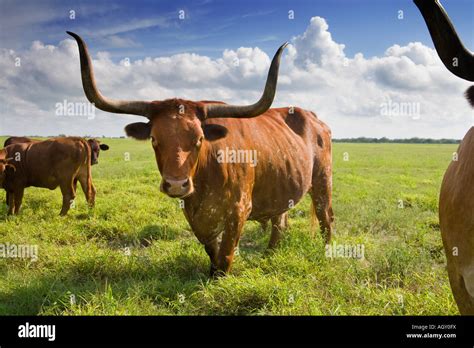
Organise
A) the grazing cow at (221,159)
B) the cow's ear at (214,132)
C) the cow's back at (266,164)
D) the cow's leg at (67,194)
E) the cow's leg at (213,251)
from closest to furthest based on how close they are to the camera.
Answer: the grazing cow at (221,159)
the cow's ear at (214,132)
the cow's back at (266,164)
the cow's leg at (213,251)
the cow's leg at (67,194)

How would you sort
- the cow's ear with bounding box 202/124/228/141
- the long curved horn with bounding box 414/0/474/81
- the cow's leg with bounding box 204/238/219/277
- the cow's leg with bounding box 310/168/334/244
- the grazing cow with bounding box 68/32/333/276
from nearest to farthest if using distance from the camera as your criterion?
the long curved horn with bounding box 414/0/474/81 < the grazing cow with bounding box 68/32/333/276 < the cow's ear with bounding box 202/124/228/141 < the cow's leg with bounding box 204/238/219/277 < the cow's leg with bounding box 310/168/334/244

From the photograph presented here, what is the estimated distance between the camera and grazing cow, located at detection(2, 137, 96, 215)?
862 centimetres

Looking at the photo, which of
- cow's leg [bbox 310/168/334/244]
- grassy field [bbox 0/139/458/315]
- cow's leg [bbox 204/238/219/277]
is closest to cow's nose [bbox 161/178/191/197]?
grassy field [bbox 0/139/458/315]

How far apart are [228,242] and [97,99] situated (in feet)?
6.55

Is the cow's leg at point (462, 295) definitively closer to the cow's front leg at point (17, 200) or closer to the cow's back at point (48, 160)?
the cow's front leg at point (17, 200)

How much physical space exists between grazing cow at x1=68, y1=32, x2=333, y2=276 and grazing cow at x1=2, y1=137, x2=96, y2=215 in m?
5.00

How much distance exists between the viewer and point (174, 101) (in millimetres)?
3826

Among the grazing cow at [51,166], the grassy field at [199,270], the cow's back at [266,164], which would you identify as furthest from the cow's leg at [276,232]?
the grazing cow at [51,166]

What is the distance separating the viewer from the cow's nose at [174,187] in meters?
3.34

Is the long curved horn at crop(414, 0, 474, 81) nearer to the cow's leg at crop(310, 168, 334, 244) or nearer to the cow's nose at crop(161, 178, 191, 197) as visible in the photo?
the cow's nose at crop(161, 178, 191, 197)
